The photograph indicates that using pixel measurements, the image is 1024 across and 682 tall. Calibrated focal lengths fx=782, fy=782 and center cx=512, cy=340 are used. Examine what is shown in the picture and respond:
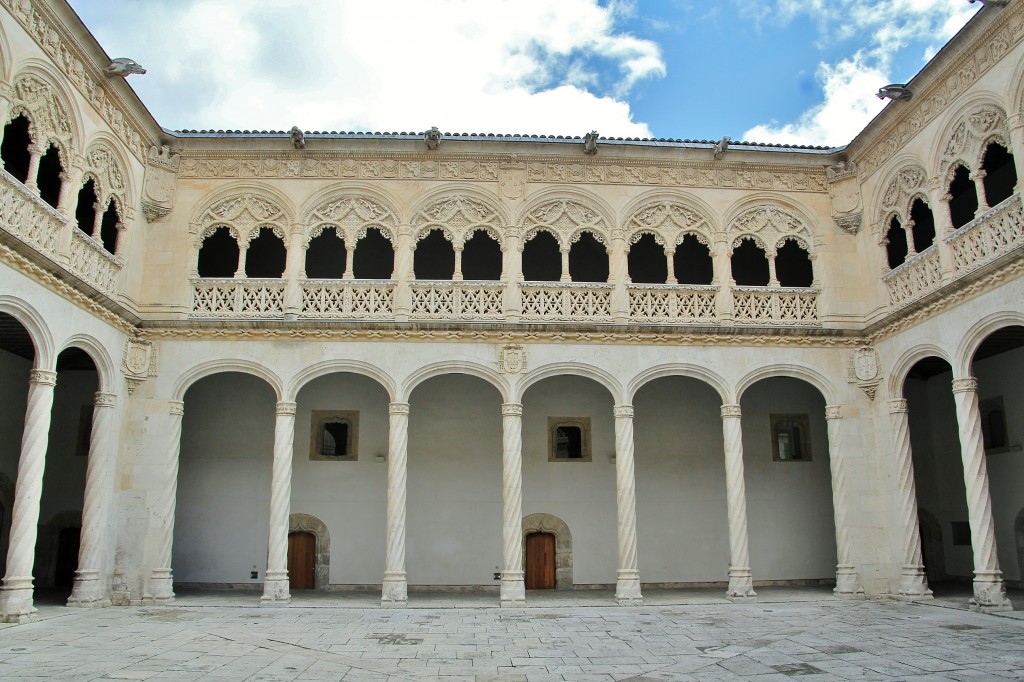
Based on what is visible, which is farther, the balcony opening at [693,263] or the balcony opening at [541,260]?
the balcony opening at [693,263]

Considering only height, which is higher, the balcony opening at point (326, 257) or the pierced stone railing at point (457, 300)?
the balcony opening at point (326, 257)

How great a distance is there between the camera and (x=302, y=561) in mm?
15961

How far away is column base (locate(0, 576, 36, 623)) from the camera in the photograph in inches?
428

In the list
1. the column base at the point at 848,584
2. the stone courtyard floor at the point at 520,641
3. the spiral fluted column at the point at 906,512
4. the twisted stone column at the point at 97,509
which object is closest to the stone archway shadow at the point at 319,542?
the stone courtyard floor at the point at 520,641

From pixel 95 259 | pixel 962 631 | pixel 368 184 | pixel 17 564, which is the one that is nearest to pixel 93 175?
pixel 95 259

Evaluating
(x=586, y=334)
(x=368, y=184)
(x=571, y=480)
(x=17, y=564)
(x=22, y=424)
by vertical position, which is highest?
(x=368, y=184)

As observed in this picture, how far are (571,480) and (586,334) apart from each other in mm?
3521

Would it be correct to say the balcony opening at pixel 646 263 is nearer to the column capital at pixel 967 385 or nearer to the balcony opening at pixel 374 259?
the balcony opening at pixel 374 259

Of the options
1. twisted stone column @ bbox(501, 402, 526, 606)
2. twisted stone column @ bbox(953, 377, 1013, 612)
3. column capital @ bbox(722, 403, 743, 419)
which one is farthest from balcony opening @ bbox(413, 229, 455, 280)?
twisted stone column @ bbox(953, 377, 1013, 612)

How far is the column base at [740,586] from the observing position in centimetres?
1397

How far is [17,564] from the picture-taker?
1118 centimetres

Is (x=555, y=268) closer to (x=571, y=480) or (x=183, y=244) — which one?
(x=571, y=480)

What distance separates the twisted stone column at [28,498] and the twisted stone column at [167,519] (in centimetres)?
233

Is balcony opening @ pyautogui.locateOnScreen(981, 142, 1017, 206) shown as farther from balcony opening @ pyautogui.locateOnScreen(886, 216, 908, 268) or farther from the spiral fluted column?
the spiral fluted column
